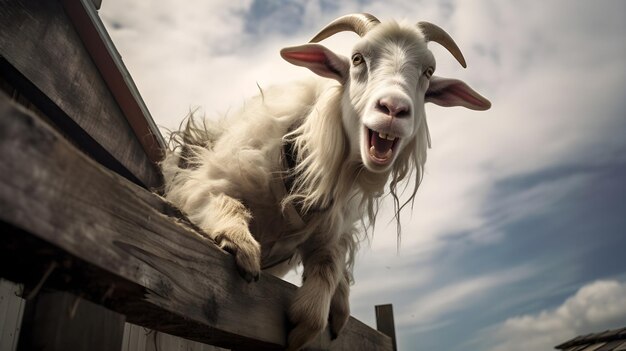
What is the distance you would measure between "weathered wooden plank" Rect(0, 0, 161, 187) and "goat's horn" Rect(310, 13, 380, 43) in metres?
1.14

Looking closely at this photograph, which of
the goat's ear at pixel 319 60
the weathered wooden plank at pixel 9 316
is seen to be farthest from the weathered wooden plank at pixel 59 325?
the goat's ear at pixel 319 60

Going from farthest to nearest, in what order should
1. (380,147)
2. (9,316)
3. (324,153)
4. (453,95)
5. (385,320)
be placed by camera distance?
(385,320) → (453,95) → (324,153) → (380,147) → (9,316)

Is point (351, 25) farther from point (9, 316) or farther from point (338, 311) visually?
point (9, 316)

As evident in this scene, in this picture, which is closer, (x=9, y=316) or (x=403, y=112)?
(x=9, y=316)

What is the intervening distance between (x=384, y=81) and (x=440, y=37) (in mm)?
752

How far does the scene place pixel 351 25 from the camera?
278cm

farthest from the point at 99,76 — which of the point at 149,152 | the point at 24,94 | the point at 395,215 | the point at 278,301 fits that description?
the point at 395,215

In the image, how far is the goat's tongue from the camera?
2221 millimetres

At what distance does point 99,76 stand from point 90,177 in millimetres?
1338

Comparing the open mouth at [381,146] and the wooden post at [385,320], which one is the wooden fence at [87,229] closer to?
the open mouth at [381,146]

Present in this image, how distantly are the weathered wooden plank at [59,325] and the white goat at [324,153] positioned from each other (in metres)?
0.94

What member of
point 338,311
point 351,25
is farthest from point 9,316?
point 351,25

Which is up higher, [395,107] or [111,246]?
[395,107]

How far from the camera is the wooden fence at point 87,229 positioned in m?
0.85
